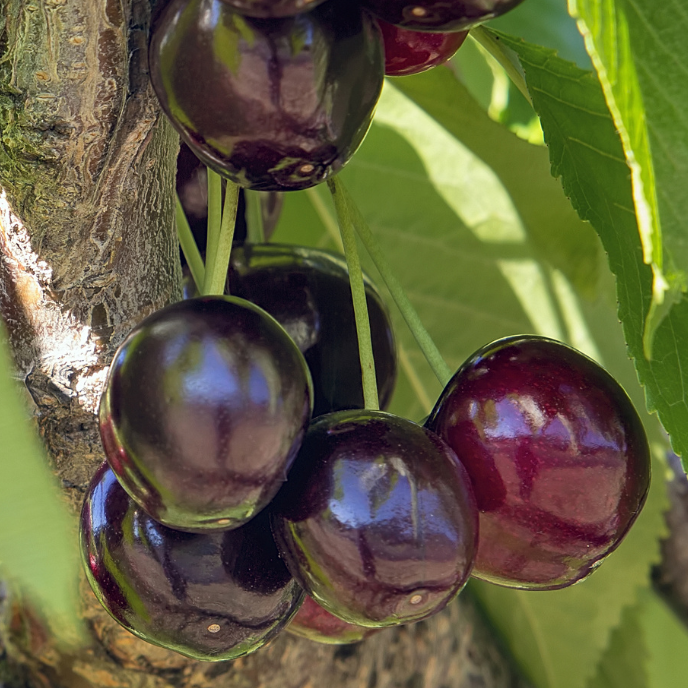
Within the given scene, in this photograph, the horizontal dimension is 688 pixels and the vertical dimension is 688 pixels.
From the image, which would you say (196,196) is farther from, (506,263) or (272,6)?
(506,263)

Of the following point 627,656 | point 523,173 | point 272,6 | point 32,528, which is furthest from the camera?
point 627,656

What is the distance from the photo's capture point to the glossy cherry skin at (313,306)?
507 millimetres

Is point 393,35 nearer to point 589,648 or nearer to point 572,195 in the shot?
point 572,195

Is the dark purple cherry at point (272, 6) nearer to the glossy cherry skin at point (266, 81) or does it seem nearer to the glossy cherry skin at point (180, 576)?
the glossy cherry skin at point (266, 81)

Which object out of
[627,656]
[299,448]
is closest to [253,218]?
[299,448]

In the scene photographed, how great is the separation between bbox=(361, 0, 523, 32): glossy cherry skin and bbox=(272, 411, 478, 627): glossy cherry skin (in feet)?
0.61

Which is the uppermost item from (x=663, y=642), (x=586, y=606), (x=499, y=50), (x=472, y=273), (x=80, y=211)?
(x=499, y=50)

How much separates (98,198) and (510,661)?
0.84 m

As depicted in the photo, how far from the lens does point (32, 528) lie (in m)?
0.15

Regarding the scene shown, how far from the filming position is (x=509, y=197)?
880 mm

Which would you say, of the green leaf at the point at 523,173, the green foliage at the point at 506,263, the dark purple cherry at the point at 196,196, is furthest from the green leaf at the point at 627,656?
the dark purple cherry at the point at 196,196

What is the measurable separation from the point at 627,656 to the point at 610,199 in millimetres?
763

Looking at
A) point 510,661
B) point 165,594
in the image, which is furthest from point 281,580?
point 510,661

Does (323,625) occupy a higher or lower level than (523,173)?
lower
